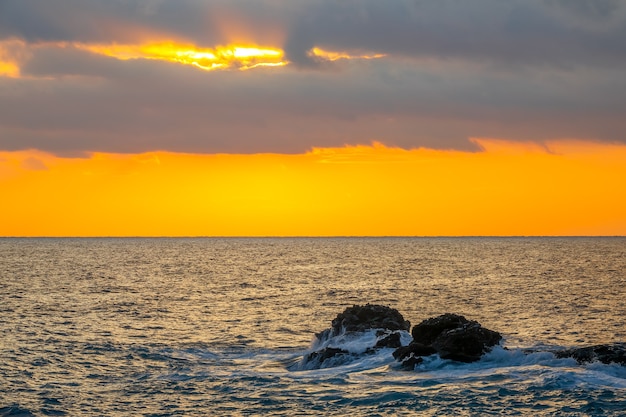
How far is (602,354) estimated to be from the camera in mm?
37750

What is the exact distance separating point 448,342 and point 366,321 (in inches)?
375

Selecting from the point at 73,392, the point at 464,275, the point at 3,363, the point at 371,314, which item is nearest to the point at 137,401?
the point at 73,392

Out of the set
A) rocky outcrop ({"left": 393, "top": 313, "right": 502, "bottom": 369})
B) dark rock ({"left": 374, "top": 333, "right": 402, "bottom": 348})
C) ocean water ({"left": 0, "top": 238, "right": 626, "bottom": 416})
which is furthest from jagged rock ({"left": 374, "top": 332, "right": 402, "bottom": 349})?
rocky outcrop ({"left": 393, "top": 313, "right": 502, "bottom": 369})

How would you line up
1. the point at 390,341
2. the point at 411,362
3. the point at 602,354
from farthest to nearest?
the point at 390,341, the point at 411,362, the point at 602,354

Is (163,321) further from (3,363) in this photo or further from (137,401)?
(137,401)

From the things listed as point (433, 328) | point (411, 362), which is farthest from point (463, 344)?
point (411, 362)

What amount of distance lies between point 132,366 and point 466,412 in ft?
68.3

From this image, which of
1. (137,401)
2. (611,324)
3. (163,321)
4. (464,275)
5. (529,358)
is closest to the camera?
(137,401)

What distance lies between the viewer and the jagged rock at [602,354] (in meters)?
37.1

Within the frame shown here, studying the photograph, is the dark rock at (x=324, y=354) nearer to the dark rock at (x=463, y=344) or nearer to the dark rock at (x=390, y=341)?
the dark rock at (x=390, y=341)

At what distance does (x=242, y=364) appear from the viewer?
1764 inches

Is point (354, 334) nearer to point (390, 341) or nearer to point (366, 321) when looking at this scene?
point (366, 321)

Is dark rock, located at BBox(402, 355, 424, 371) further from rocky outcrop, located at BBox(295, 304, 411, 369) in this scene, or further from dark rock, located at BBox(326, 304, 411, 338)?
dark rock, located at BBox(326, 304, 411, 338)

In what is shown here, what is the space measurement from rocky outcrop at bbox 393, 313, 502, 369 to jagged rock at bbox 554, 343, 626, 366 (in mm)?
3987
